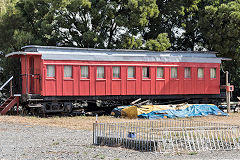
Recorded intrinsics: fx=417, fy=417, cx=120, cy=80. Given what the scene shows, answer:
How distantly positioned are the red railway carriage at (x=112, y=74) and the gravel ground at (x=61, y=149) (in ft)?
21.3

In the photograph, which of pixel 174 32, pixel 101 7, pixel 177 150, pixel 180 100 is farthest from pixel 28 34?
pixel 177 150

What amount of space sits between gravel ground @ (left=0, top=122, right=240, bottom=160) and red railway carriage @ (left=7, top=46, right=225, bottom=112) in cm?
650

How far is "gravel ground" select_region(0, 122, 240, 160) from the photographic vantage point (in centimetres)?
1095

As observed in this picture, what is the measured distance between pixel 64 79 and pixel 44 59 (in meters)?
1.54

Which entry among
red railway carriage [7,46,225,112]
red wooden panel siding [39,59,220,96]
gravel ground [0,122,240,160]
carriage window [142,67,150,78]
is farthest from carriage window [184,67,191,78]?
gravel ground [0,122,240,160]

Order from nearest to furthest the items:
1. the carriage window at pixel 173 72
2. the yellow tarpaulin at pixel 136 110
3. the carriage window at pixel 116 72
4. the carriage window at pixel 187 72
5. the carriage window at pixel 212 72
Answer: the yellow tarpaulin at pixel 136 110
the carriage window at pixel 116 72
the carriage window at pixel 173 72
the carriage window at pixel 187 72
the carriage window at pixel 212 72

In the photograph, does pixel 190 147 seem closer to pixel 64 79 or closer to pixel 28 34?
pixel 64 79

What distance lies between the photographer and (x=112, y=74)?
23984 millimetres

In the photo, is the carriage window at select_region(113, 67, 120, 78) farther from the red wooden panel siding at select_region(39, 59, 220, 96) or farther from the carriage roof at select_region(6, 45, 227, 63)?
the carriage roof at select_region(6, 45, 227, 63)

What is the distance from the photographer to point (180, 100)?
26.2 m

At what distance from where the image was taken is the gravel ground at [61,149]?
35.9 feet

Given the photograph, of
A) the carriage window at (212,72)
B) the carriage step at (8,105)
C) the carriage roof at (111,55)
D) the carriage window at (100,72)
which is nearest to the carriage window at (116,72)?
the carriage roof at (111,55)

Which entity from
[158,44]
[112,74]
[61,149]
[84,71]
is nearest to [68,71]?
[84,71]

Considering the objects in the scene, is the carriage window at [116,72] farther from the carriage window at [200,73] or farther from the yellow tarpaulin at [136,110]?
the carriage window at [200,73]
